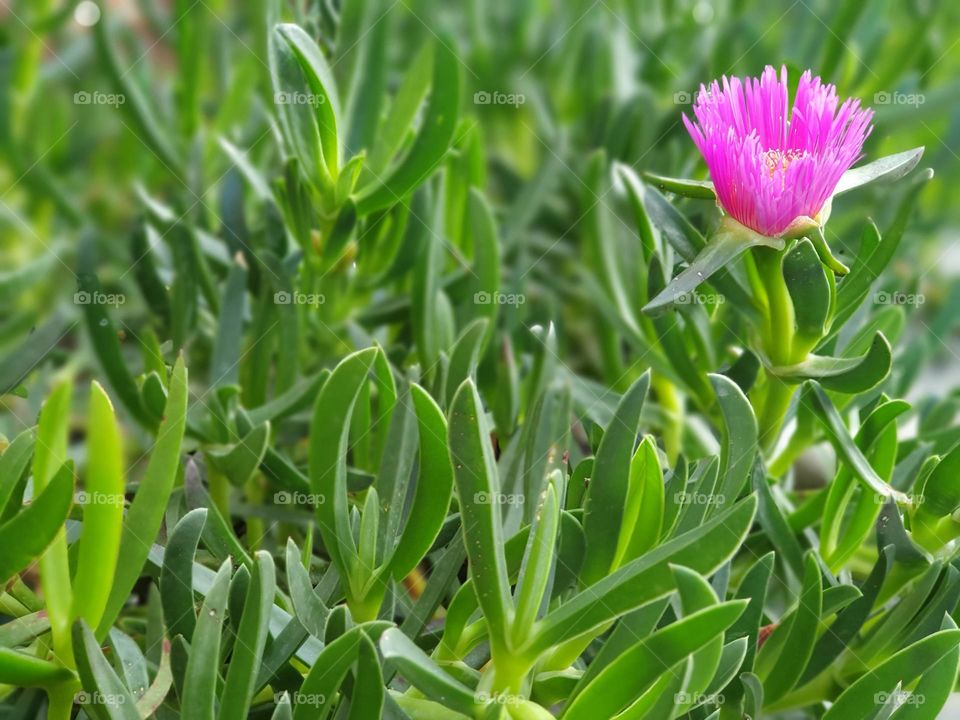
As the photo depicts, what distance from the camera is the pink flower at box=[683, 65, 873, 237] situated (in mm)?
339

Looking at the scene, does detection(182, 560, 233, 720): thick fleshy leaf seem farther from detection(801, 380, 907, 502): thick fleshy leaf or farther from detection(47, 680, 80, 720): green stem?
detection(801, 380, 907, 502): thick fleshy leaf

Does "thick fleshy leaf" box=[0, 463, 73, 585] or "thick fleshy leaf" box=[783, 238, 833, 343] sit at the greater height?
"thick fleshy leaf" box=[783, 238, 833, 343]

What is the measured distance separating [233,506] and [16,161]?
39 cm

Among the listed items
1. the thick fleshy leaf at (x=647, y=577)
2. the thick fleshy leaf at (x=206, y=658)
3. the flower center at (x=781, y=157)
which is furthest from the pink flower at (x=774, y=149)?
the thick fleshy leaf at (x=206, y=658)

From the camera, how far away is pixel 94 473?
0.29 m

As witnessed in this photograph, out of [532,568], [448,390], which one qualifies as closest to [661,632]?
[532,568]

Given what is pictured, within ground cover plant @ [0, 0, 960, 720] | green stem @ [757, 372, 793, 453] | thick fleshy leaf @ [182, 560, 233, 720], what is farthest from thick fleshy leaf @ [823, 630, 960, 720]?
thick fleshy leaf @ [182, 560, 233, 720]

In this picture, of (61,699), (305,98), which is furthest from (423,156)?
(61,699)

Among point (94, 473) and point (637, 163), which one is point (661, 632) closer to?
point (94, 473)

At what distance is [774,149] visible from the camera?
361mm

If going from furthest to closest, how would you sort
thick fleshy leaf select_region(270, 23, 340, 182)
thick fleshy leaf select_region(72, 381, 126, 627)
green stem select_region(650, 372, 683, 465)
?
green stem select_region(650, 372, 683, 465) → thick fleshy leaf select_region(270, 23, 340, 182) → thick fleshy leaf select_region(72, 381, 126, 627)

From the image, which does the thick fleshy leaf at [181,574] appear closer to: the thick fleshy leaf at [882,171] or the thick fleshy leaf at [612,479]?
the thick fleshy leaf at [612,479]

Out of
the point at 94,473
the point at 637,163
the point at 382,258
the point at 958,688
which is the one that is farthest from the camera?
the point at 637,163

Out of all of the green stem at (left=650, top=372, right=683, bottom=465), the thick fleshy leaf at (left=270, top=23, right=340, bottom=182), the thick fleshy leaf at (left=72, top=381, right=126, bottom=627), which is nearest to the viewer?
the thick fleshy leaf at (left=72, top=381, right=126, bottom=627)
